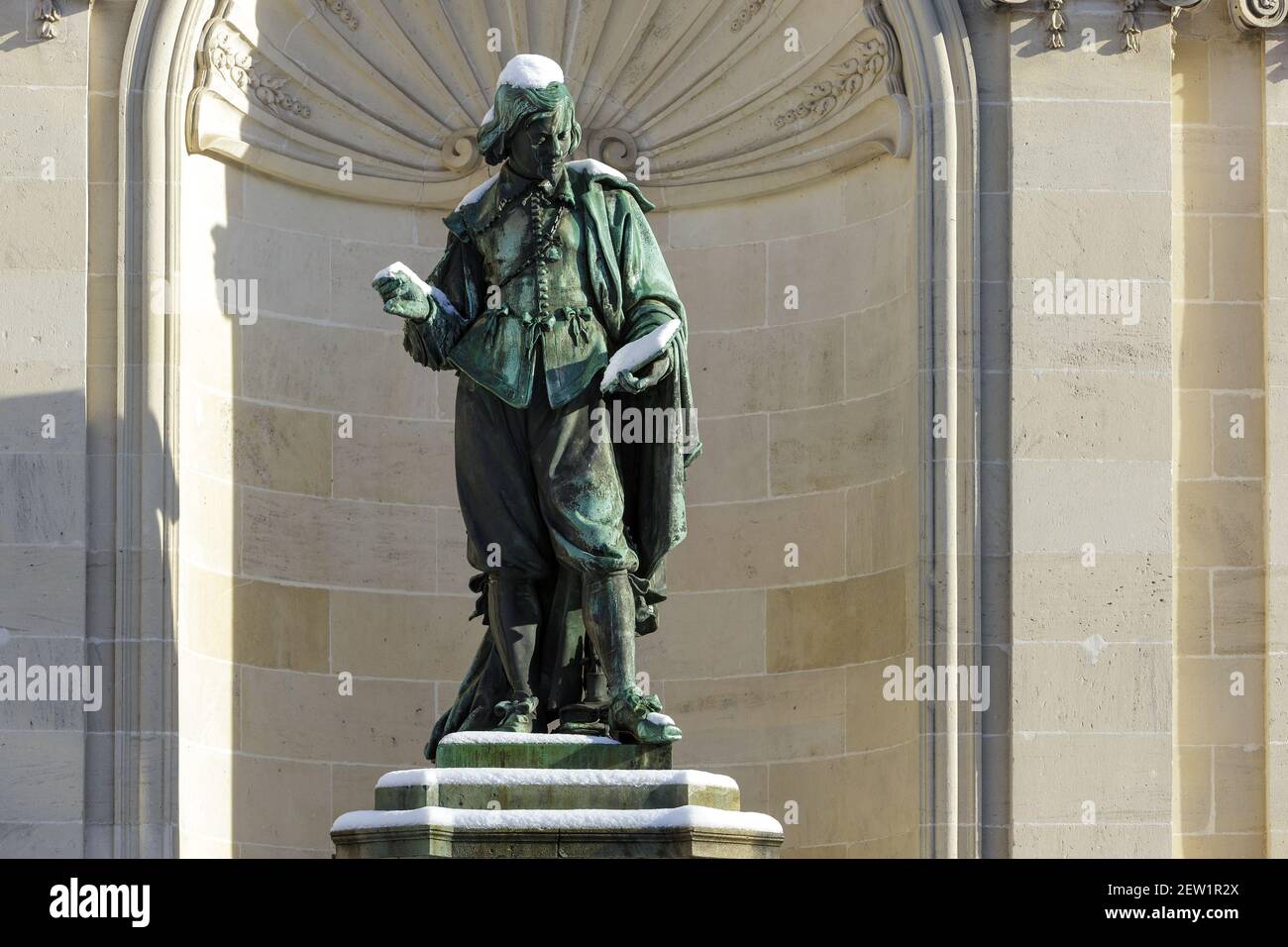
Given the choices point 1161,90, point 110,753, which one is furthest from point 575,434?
point 1161,90

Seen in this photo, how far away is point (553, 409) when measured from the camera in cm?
1004

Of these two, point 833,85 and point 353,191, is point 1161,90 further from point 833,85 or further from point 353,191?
point 353,191

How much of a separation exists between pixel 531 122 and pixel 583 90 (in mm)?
3158

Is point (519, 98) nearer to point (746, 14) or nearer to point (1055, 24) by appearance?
point (1055, 24)

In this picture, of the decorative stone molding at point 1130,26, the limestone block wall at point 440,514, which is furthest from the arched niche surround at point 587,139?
the decorative stone molding at point 1130,26

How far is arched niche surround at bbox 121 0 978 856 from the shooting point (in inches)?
472

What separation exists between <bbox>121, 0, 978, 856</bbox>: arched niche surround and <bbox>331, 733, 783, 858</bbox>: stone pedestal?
2421 mm

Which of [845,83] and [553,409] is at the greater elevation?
[845,83]

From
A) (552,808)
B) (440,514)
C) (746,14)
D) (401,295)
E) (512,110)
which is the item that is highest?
(746,14)

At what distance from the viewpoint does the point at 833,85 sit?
507 inches

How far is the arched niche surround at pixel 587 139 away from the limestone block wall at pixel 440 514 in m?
0.15

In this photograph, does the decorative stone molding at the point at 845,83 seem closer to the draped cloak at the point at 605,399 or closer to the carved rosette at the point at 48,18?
the draped cloak at the point at 605,399

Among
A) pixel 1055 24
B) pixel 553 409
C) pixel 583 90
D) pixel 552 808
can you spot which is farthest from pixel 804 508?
pixel 552 808

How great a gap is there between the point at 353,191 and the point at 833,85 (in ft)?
6.19
